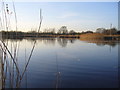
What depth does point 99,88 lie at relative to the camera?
301cm

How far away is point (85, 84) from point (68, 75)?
2.23ft

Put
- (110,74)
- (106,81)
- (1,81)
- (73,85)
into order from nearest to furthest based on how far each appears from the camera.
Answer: (1,81) → (73,85) → (106,81) → (110,74)

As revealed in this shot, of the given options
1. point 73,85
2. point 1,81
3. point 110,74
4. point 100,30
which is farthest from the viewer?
point 100,30

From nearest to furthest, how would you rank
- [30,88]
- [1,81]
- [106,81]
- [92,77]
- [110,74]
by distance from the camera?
[1,81] < [30,88] < [106,81] < [92,77] < [110,74]

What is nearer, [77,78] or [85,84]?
[85,84]

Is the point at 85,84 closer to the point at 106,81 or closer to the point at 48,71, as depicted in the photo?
the point at 106,81

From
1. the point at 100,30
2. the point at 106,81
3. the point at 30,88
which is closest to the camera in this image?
the point at 30,88

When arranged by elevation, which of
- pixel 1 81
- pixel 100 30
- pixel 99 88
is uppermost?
pixel 100 30

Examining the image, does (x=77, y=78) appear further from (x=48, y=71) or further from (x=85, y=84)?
(x=48, y=71)

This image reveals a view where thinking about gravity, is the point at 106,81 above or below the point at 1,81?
below

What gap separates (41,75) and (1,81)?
7.79 ft

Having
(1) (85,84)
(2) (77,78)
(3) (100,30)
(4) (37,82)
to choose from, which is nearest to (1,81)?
(4) (37,82)

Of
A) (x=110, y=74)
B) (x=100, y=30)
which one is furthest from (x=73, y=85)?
(x=100, y=30)

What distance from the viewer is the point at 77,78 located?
11.8ft
